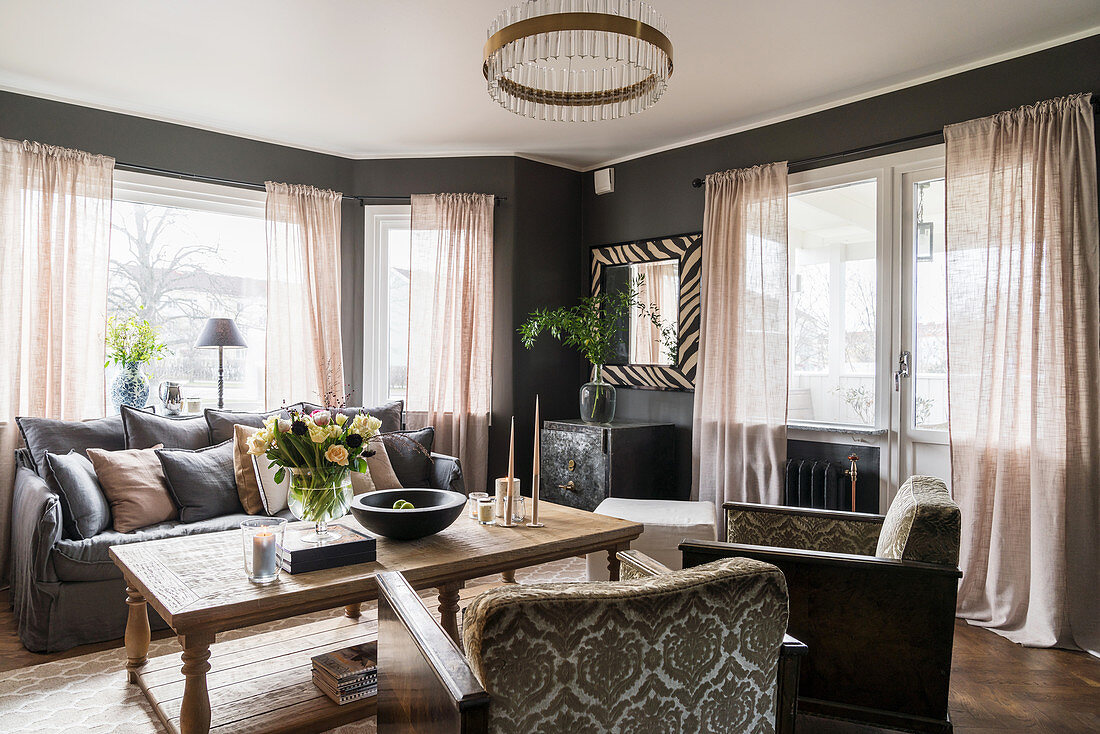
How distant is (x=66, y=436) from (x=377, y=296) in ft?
6.91

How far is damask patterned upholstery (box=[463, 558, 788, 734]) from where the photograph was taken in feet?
3.38

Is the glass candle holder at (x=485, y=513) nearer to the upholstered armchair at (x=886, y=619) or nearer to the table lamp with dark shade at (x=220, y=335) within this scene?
the upholstered armchair at (x=886, y=619)

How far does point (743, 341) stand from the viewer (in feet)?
13.6

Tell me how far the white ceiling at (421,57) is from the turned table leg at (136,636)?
7.73 ft

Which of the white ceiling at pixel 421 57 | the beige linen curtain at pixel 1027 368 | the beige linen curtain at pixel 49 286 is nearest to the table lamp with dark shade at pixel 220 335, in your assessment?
the beige linen curtain at pixel 49 286

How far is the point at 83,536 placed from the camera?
298cm

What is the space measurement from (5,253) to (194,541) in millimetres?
2316

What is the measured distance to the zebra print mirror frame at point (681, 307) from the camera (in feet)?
14.8

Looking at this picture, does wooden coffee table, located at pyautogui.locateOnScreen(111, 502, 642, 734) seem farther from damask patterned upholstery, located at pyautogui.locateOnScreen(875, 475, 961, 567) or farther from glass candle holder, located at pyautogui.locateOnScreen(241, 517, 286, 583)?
damask patterned upholstery, located at pyautogui.locateOnScreen(875, 475, 961, 567)

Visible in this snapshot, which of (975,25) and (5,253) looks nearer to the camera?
(975,25)

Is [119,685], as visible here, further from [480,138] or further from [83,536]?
[480,138]

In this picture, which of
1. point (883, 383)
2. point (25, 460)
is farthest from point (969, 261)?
point (25, 460)

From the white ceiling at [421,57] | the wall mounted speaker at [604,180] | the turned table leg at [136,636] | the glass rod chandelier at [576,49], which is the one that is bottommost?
the turned table leg at [136,636]

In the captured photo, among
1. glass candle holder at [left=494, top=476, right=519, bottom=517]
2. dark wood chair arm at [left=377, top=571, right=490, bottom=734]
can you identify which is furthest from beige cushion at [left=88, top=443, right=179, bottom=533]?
dark wood chair arm at [left=377, top=571, right=490, bottom=734]
